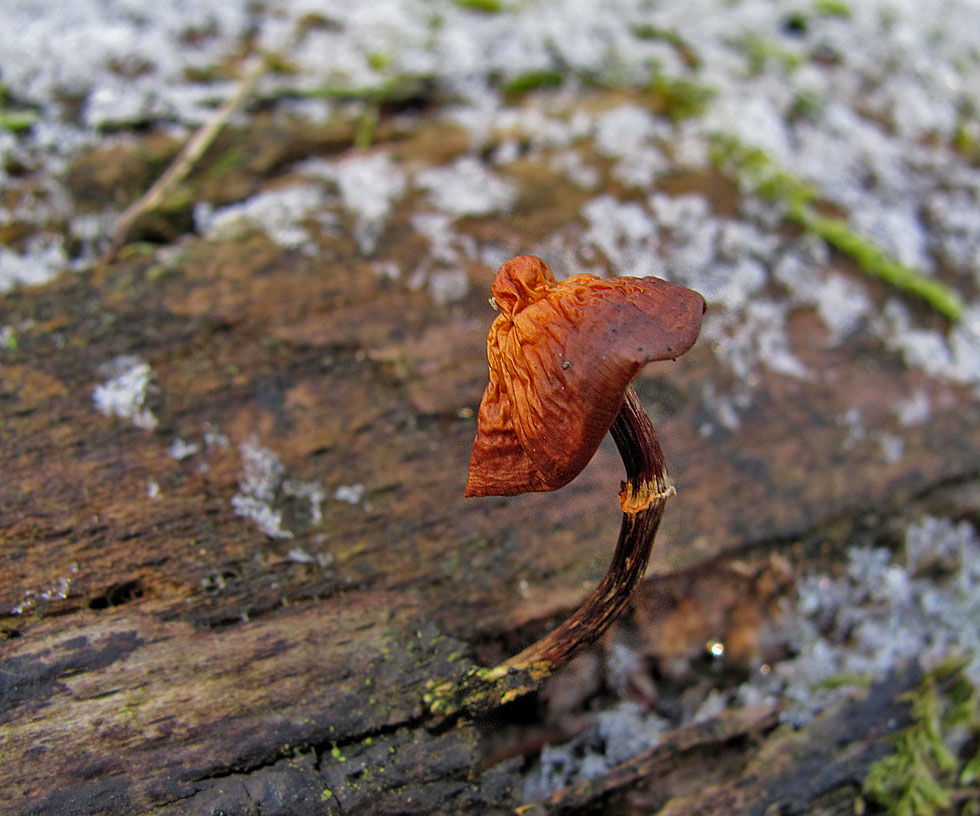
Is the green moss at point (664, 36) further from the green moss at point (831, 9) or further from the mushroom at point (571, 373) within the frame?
the mushroom at point (571, 373)

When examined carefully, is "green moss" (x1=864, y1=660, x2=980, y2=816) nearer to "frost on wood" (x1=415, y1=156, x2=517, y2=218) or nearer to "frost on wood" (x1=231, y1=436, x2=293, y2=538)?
"frost on wood" (x1=231, y1=436, x2=293, y2=538)

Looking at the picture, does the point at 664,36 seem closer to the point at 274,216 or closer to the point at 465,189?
the point at 465,189

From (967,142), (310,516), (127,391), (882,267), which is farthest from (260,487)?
(967,142)

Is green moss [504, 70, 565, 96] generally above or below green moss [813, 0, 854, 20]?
below

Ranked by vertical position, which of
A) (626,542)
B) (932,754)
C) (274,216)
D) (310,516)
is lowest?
(932,754)

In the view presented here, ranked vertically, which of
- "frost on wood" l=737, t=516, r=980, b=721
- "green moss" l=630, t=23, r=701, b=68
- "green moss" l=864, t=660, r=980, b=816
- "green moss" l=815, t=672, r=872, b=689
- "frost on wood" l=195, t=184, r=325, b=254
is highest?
"green moss" l=630, t=23, r=701, b=68

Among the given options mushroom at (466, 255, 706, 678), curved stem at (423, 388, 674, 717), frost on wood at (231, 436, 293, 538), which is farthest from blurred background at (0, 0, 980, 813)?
mushroom at (466, 255, 706, 678)

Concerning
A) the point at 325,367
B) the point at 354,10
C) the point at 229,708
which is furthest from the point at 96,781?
the point at 354,10
